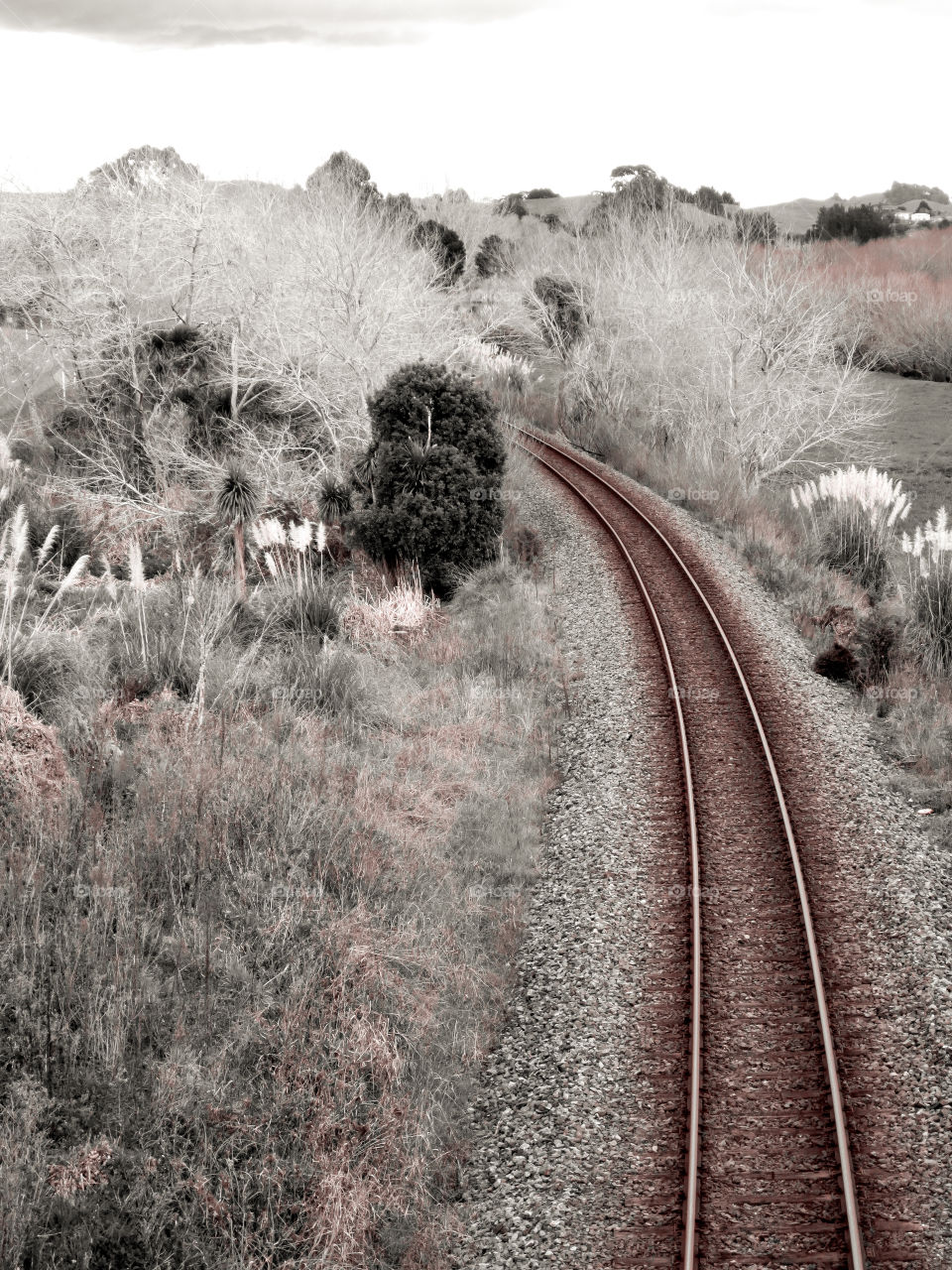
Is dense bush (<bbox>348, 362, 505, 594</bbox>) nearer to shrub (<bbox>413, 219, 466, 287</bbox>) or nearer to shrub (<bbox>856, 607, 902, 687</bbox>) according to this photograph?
shrub (<bbox>856, 607, 902, 687</bbox>)

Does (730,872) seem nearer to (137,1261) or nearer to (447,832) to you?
(447,832)

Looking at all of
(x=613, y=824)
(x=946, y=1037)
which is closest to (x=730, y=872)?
(x=613, y=824)

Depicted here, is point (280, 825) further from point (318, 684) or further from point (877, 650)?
point (877, 650)

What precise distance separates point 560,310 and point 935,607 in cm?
2885

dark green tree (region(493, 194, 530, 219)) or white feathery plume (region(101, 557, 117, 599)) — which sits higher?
dark green tree (region(493, 194, 530, 219))

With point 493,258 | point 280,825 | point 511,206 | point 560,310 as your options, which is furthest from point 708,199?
point 280,825

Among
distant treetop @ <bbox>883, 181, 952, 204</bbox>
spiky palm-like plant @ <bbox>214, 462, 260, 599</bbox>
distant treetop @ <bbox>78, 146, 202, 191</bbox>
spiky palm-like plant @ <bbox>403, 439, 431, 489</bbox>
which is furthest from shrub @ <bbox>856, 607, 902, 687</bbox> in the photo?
distant treetop @ <bbox>883, 181, 952, 204</bbox>

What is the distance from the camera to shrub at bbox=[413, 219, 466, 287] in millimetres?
45469

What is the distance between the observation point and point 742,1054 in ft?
25.6

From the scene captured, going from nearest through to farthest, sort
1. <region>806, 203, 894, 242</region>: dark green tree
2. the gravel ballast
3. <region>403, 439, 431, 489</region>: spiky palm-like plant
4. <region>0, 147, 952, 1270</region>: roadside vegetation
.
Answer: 1. <region>0, 147, 952, 1270</region>: roadside vegetation
2. the gravel ballast
3. <region>403, 439, 431, 489</region>: spiky palm-like plant
4. <region>806, 203, 894, 242</region>: dark green tree

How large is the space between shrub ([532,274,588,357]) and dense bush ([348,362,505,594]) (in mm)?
19430

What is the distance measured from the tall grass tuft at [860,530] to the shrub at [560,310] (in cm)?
1910

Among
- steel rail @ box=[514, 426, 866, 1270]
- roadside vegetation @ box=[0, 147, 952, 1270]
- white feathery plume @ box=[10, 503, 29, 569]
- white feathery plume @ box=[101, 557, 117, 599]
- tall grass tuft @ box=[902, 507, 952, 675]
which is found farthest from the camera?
white feathery plume @ box=[101, 557, 117, 599]

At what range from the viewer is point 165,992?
7312 millimetres
